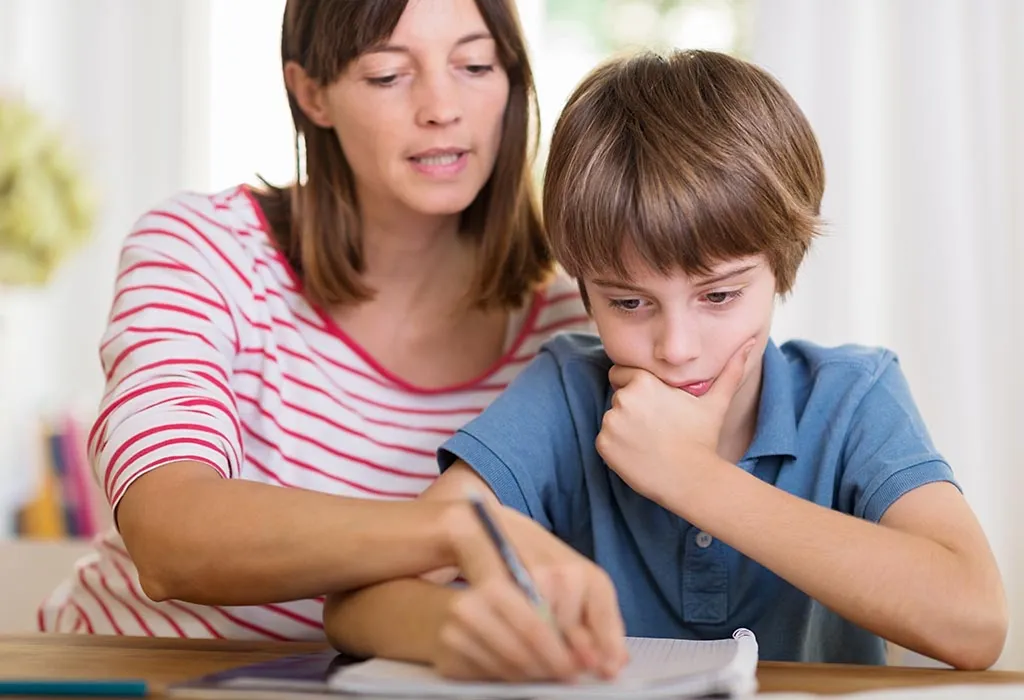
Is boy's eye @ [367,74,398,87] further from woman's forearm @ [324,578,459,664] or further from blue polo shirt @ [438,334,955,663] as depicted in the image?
woman's forearm @ [324,578,459,664]

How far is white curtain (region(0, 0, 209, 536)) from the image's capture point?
3709mm

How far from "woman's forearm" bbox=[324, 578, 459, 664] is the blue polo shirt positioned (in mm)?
228

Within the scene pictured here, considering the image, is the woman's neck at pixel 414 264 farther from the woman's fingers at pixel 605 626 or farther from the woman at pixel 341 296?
the woman's fingers at pixel 605 626

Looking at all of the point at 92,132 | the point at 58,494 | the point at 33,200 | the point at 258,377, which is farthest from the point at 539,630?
the point at 92,132

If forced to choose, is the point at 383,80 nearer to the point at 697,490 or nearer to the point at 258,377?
the point at 258,377

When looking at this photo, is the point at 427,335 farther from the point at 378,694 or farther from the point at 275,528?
the point at 378,694

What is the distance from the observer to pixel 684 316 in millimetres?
1124

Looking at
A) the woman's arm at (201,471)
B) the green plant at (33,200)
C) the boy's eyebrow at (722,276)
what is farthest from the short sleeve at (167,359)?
the green plant at (33,200)

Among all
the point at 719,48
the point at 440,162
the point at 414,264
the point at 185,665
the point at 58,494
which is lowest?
the point at 58,494

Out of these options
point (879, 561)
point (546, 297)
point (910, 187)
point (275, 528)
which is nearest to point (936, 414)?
point (910, 187)

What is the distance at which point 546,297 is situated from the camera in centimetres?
156

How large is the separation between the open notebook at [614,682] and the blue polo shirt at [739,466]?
304 millimetres

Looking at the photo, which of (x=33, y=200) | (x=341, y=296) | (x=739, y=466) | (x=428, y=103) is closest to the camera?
(x=739, y=466)

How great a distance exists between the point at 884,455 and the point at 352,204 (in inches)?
28.9
